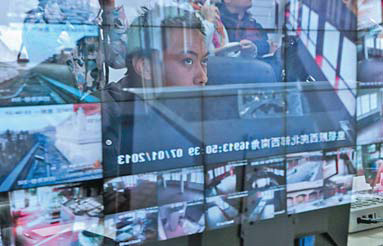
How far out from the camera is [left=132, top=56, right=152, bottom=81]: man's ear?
8.45 feet

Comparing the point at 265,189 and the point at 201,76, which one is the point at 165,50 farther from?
the point at 265,189

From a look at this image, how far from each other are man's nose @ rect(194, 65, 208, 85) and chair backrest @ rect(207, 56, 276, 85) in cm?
3

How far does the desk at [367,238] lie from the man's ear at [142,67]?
7.52ft

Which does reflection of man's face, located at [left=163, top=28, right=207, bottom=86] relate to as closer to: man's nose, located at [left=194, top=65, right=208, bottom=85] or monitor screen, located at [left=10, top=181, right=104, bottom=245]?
man's nose, located at [left=194, top=65, right=208, bottom=85]

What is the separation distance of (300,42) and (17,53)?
1.99 metres

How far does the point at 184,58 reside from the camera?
2.70 m

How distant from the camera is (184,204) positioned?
2.73 meters

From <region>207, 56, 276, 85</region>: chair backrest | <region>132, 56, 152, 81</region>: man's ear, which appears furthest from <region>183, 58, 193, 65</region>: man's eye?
<region>132, 56, 152, 81</region>: man's ear

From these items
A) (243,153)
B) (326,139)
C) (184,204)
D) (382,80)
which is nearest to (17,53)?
(184,204)

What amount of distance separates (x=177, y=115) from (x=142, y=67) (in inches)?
15.8

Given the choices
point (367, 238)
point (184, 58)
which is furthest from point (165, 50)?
point (367, 238)

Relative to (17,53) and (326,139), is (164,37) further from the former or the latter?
(326,139)

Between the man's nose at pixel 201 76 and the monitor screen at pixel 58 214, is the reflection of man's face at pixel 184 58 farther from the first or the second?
the monitor screen at pixel 58 214

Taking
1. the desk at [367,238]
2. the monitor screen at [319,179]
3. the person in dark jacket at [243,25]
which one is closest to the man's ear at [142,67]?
the person in dark jacket at [243,25]
